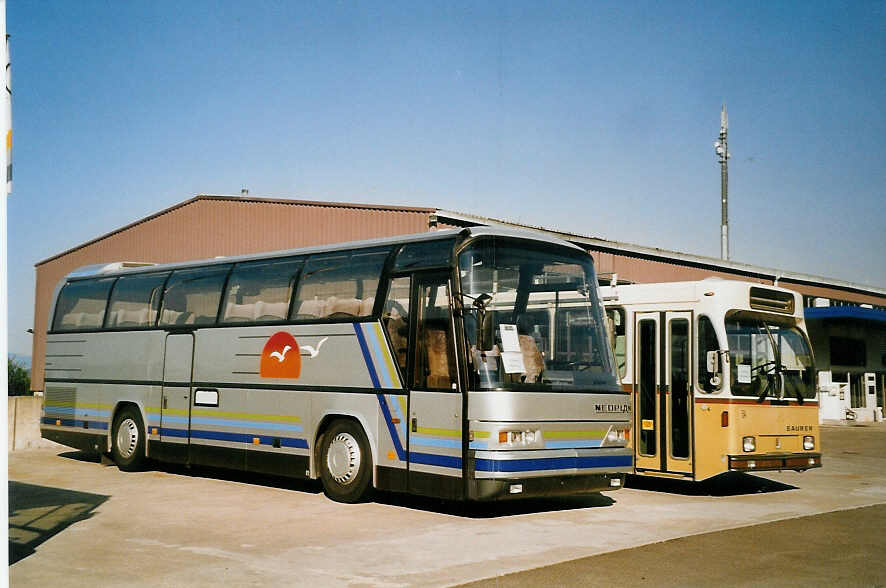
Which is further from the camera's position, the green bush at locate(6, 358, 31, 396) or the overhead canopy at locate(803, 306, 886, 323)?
the green bush at locate(6, 358, 31, 396)

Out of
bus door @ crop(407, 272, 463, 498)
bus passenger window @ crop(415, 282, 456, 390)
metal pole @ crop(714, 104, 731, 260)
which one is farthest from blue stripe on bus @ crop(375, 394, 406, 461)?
metal pole @ crop(714, 104, 731, 260)

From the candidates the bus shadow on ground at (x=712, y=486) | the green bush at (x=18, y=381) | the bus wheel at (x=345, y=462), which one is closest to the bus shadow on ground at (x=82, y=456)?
the bus wheel at (x=345, y=462)

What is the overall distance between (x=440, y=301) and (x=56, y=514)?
4842 mm

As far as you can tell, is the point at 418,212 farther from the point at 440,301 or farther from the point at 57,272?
the point at 57,272

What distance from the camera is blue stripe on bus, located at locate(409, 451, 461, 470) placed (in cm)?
1094

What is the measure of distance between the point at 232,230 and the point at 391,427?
21858 mm

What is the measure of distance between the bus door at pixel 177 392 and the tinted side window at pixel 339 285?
2740 mm

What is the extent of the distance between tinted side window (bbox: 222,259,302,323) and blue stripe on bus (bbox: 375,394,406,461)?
244 centimetres

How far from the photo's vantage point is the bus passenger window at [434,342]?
11.2 m

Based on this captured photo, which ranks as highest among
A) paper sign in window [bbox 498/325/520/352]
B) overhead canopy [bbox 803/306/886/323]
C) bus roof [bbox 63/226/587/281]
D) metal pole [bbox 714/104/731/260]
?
metal pole [bbox 714/104/731/260]

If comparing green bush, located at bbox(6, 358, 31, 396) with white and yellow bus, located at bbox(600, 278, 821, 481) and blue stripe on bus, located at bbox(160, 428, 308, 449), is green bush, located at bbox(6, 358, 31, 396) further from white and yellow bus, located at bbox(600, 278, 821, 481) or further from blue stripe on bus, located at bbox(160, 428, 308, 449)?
white and yellow bus, located at bbox(600, 278, 821, 481)

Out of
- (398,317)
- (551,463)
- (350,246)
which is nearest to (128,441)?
(350,246)

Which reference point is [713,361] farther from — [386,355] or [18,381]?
[18,381]

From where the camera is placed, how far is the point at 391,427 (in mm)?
11898
